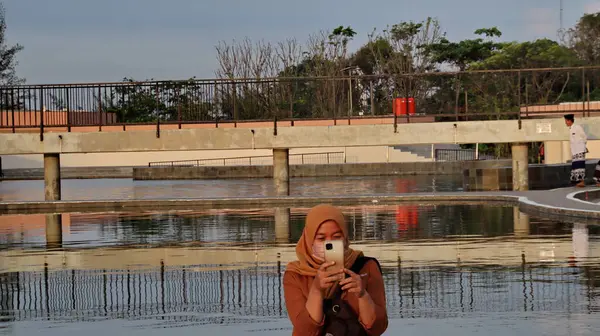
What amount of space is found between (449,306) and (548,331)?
1806mm

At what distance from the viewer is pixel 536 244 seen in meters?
17.9

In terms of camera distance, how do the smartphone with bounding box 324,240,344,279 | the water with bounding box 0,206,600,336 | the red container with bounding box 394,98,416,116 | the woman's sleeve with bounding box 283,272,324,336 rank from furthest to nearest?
the red container with bounding box 394,98,416,116 < the water with bounding box 0,206,600,336 < the woman's sleeve with bounding box 283,272,324,336 < the smartphone with bounding box 324,240,344,279

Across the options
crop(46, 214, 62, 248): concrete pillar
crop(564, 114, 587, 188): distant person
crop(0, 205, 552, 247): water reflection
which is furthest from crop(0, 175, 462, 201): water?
crop(564, 114, 587, 188): distant person

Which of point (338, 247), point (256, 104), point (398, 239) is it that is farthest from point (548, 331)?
point (256, 104)

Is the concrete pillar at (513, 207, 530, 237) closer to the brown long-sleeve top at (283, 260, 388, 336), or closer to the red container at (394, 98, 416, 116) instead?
the red container at (394, 98, 416, 116)

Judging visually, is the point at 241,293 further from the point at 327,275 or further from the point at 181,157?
the point at 181,157

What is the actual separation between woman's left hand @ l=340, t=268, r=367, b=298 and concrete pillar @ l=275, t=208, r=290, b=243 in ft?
45.8

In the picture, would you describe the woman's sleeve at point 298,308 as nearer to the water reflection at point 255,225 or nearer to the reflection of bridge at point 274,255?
the reflection of bridge at point 274,255

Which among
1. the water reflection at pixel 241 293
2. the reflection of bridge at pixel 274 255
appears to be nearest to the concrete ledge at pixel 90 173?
the reflection of bridge at pixel 274 255

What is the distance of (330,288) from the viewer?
616 cm

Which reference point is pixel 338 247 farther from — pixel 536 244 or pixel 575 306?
pixel 536 244

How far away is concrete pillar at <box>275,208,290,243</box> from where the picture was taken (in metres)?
20.6

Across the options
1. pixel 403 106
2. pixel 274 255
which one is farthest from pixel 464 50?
pixel 274 255

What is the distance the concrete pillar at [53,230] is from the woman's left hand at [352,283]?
48.5 ft
